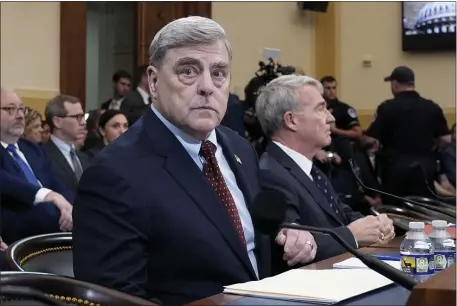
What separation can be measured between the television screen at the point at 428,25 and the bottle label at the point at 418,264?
7.21m

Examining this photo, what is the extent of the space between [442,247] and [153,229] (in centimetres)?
61

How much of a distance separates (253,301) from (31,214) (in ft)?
7.51

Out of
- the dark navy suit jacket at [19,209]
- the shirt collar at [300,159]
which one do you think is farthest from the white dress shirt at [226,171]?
the dark navy suit jacket at [19,209]

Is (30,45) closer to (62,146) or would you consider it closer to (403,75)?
(62,146)

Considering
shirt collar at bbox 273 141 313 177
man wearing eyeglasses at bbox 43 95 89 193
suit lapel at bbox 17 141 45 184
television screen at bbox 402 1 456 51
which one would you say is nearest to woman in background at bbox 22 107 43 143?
man wearing eyeglasses at bbox 43 95 89 193

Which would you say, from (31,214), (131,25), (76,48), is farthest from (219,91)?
(131,25)

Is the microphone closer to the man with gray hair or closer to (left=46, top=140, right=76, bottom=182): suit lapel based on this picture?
the man with gray hair

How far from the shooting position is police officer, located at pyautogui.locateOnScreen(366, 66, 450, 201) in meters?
6.32

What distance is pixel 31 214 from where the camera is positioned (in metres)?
3.33

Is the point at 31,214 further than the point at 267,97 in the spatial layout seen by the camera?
Yes

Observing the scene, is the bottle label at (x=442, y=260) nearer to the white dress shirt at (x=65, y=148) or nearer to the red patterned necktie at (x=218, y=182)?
the red patterned necktie at (x=218, y=182)

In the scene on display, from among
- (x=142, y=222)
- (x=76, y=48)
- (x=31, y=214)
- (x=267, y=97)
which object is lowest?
(x=31, y=214)

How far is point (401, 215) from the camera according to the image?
2834 millimetres

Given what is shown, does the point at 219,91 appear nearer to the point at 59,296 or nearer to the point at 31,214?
the point at 59,296
